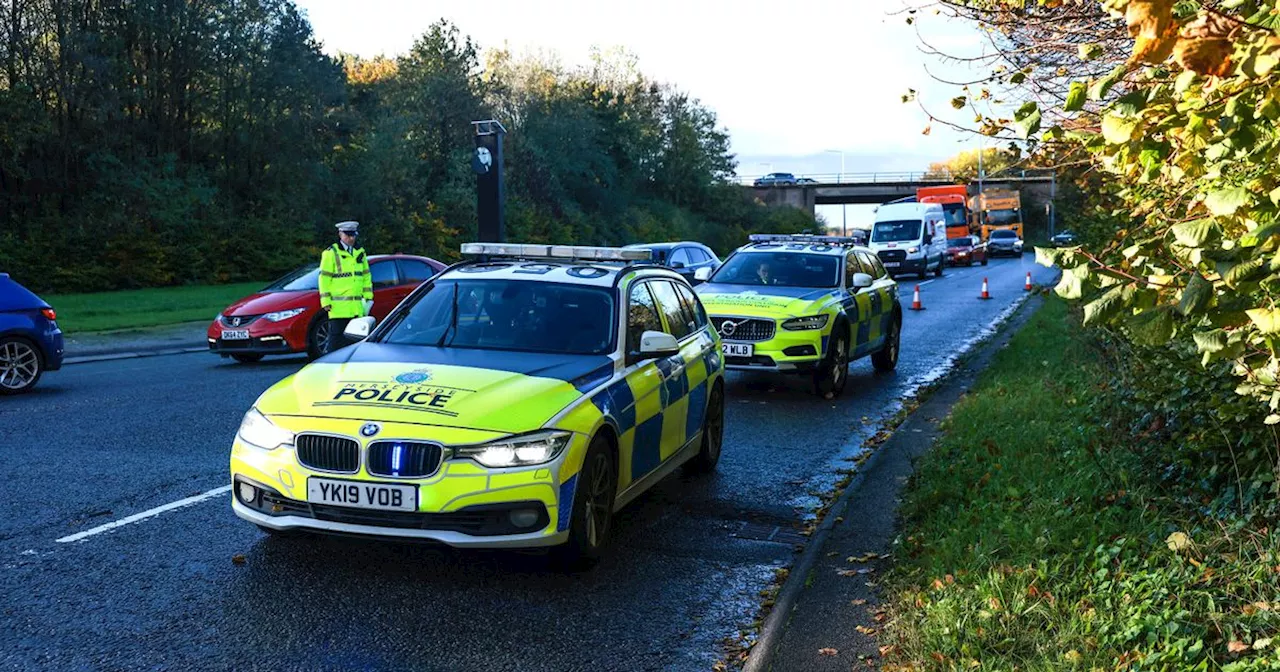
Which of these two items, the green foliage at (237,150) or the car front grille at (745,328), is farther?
the green foliage at (237,150)

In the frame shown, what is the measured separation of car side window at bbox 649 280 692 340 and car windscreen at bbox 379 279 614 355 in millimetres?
727

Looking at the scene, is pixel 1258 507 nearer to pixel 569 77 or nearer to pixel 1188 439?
pixel 1188 439

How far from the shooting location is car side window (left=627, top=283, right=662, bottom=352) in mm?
7352

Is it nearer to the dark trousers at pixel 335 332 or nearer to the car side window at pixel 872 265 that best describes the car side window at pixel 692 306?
the dark trousers at pixel 335 332

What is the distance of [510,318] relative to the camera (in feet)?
24.2

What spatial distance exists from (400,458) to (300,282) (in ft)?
41.2

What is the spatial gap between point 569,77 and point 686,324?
64399 millimetres

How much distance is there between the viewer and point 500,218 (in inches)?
1080

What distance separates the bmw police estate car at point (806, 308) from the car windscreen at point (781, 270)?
12mm

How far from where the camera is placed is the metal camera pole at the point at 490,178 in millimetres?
26734

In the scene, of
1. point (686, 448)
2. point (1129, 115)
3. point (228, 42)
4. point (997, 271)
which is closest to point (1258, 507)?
point (1129, 115)

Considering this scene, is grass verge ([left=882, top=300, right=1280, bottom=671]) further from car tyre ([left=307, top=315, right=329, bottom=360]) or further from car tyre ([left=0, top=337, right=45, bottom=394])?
car tyre ([left=307, top=315, right=329, bottom=360])

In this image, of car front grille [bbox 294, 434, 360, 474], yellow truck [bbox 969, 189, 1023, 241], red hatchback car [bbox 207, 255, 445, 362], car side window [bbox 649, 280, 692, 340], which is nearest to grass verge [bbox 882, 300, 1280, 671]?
car side window [bbox 649, 280, 692, 340]

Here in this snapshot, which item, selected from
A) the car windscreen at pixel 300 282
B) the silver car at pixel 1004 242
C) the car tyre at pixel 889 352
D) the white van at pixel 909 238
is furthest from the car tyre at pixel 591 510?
the silver car at pixel 1004 242
